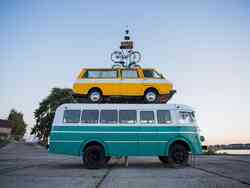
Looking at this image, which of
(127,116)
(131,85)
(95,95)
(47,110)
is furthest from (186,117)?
(47,110)

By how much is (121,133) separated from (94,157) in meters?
1.41

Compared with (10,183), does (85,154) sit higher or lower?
higher


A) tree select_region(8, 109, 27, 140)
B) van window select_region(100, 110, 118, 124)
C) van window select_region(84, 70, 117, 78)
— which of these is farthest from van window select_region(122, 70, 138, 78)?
tree select_region(8, 109, 27, 140)

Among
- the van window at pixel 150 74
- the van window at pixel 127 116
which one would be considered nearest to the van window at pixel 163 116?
the van window at pixel 127 116

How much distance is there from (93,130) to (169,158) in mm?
3224

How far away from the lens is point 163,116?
39.0 ft

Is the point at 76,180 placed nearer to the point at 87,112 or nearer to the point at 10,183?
the point at 10,183

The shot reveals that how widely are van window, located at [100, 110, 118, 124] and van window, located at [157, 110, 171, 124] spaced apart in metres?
1.74

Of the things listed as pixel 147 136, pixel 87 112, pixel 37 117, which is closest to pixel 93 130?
pixel 87 112

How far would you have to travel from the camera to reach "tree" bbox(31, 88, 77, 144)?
47562mm

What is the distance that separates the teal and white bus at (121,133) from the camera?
11.5 metres

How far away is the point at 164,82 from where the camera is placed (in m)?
13.2

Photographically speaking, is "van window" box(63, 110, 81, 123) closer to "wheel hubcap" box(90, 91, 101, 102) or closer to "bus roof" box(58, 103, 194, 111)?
"bus roof" box(58, 103, 194, 111)

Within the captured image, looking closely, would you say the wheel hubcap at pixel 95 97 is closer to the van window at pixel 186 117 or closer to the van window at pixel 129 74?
the van window at pixel 129 74
